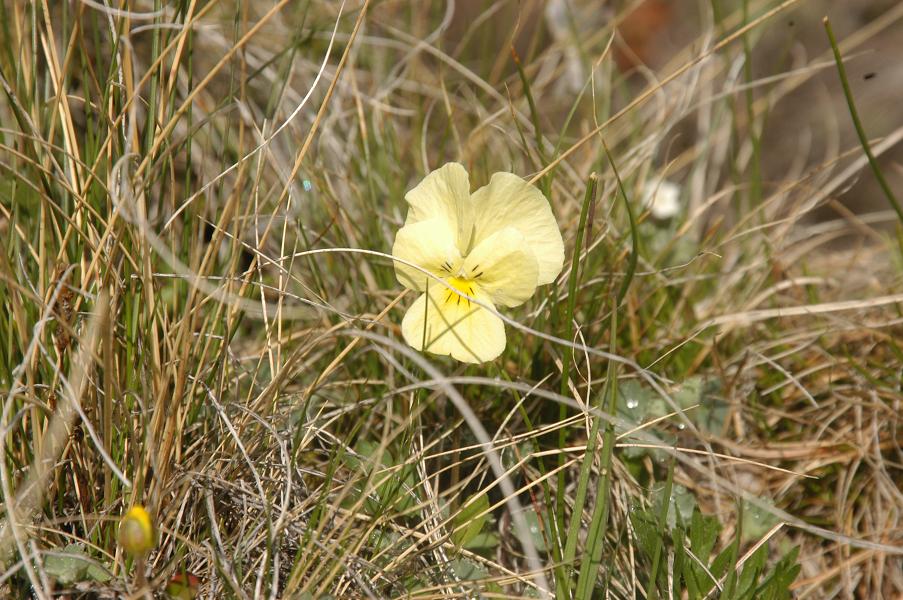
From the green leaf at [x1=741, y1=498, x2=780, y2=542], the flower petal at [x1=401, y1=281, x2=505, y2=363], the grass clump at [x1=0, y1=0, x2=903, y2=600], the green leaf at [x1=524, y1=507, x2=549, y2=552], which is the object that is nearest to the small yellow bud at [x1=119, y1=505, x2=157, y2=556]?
the grass clump at [x1=0, y1=0, x2=903, y2=600]

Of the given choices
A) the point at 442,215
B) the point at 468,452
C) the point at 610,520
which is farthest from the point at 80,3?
the point at 610,520

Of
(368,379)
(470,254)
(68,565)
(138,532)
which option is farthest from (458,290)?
(68,565)

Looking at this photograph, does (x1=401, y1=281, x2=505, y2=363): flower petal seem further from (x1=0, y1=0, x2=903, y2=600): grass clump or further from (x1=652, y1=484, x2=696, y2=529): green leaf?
(x1=652, y1=484, x2=696, y2=529): green leaf

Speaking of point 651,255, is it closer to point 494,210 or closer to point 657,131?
point 657,131

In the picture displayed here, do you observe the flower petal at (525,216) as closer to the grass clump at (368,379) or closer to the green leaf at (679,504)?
the grass clump at (368,379)

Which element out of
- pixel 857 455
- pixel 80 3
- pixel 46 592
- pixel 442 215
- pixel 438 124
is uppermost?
pixel 80 3

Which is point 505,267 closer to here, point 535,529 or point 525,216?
point 525,216
